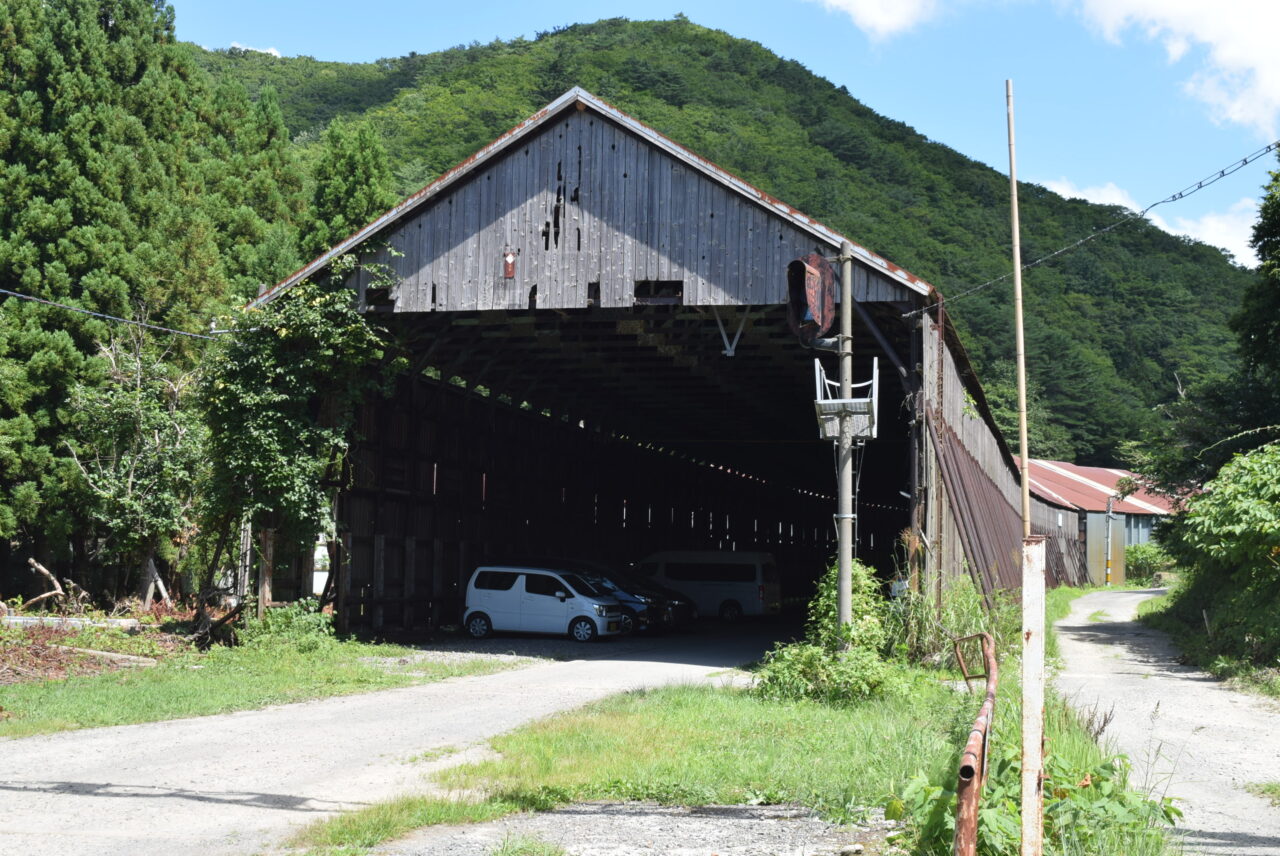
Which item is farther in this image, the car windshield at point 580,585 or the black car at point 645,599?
the black car at point 645,599

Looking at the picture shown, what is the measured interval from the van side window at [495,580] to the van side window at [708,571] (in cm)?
992

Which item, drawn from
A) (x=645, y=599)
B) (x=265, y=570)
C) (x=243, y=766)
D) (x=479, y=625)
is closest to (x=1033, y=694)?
(x=243, y=766)

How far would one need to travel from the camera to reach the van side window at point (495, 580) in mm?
25172

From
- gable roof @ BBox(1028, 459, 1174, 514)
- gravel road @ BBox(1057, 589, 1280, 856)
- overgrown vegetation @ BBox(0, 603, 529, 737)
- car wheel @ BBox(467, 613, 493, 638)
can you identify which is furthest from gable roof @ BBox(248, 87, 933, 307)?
gable roof @ BBox(1028, 459, 1174, 514)

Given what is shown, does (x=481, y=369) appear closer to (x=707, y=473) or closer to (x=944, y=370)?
(x=944, y=370)

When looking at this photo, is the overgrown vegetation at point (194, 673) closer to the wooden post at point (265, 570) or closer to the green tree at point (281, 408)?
the wooden post at point (265, 570)

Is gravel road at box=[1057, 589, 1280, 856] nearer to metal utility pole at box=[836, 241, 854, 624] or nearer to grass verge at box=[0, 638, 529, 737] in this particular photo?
metal utility pole at box=[836, 241, 854, 624]

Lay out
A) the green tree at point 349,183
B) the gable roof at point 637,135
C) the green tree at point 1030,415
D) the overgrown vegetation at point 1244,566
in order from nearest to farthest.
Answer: the overgrown vegetation at point 1244,566 → the gable roof at point 637,135 → the green tree at point 349,183 → the green tree at point 1030,415

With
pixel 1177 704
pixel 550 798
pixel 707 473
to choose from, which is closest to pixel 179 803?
pixel 550 798

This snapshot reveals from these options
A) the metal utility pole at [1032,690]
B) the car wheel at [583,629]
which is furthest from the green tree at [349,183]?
the metal utility pole at [1032,690]

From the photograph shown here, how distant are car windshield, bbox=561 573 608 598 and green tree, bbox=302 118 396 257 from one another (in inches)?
959

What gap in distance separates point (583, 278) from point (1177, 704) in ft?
35.6

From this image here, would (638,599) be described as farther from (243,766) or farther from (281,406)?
(243,766)

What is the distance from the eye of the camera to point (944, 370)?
803 inches
